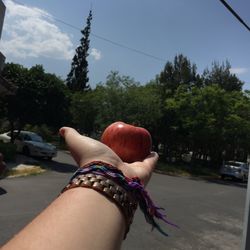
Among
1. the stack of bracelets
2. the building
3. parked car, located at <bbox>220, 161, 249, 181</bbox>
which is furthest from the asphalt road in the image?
parked car, located at <bbox>220, 161, 249, 181</bbox>

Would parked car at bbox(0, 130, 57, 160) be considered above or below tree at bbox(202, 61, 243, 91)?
below

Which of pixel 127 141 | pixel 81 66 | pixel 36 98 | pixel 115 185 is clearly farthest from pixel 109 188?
pixel 81 66

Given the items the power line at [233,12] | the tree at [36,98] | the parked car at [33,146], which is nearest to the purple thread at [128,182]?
the power line at [233,12]

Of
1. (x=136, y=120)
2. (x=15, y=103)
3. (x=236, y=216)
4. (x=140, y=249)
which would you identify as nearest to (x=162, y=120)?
(x=136, y=120)

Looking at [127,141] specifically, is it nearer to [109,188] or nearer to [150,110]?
[109,188]

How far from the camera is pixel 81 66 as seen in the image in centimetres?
6531

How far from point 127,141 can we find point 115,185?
1.37 feet

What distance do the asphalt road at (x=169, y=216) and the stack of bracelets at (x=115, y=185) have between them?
6.10 m

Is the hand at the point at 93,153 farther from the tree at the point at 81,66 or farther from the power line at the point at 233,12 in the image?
the tree at the point at 81,66

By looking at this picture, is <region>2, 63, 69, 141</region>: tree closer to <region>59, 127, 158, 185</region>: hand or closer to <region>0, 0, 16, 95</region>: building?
<region>0, 0, 16, 95</region>: building

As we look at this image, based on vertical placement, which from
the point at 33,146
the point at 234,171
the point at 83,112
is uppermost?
the point at 83,112

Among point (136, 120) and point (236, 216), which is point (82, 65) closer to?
point (136, 120)

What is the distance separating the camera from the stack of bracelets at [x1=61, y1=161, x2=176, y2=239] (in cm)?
102

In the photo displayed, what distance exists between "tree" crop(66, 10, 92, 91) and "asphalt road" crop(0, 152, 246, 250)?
48.1 meters
